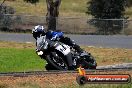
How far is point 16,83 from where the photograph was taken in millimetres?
11148

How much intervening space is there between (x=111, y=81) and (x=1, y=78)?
3.80 metres

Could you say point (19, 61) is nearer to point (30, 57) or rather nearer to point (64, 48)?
point (30, 57)

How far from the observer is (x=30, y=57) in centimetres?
2511

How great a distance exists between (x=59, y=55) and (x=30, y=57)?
28.1 feet

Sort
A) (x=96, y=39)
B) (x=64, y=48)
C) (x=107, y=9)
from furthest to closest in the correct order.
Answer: (x=107, y=9) → (x=96, y=39) → (x=64, y=48)

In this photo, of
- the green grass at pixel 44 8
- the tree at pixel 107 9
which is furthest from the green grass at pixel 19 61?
Result: the green grass at pixel 44 8

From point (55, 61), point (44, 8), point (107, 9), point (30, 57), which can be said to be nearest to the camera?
point (55, 61)

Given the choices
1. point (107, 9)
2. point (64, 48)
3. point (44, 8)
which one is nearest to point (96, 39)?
point (107, 9)

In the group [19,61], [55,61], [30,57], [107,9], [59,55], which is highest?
[59,55]

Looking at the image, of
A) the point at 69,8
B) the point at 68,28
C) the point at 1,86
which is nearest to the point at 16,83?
the point at 1,86

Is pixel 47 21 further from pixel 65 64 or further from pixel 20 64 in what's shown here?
pixel 65 64

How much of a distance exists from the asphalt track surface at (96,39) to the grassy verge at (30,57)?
112 inches

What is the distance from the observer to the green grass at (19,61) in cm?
2077

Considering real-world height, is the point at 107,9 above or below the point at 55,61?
below
